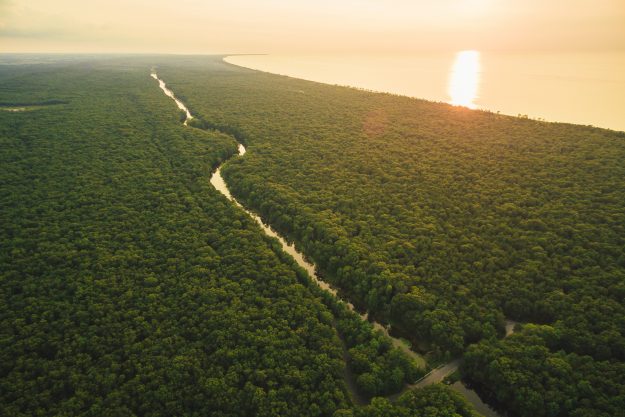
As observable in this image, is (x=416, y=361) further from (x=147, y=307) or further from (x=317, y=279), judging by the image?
(x=147, y=307)

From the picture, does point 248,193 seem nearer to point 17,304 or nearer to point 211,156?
point 211,156

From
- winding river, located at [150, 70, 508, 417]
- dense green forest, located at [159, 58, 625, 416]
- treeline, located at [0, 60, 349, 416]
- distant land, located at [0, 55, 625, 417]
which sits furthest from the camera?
dense green forest, located at [159, 58, 625, 416]

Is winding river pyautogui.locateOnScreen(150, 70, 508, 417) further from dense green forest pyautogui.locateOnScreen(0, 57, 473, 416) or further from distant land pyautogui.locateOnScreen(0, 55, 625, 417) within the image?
dense green forest pyautogui.locateOnScreen(0, 57, 473, 416)

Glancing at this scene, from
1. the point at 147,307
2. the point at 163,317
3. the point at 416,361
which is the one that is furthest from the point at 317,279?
the point at 147,307

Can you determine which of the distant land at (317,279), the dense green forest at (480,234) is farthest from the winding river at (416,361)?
the dense green forest at (480,234)

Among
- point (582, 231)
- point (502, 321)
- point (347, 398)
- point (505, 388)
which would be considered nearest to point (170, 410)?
point (347, 398)

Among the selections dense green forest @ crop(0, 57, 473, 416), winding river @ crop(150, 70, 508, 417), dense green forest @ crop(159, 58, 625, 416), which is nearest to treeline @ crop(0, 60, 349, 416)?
dense green forest @ crop(0, 57, 473, 416)
